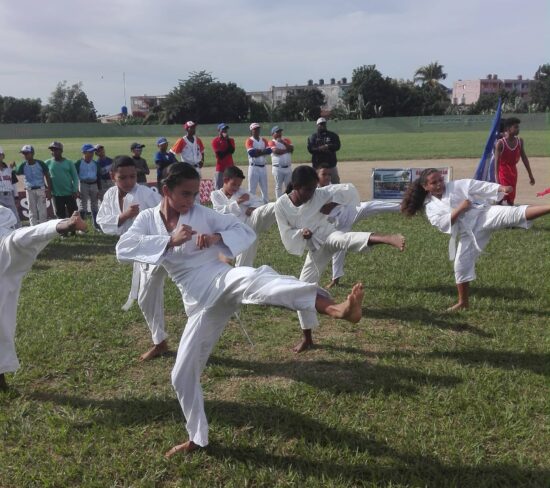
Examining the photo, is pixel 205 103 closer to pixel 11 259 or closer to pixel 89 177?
pixel 89 177

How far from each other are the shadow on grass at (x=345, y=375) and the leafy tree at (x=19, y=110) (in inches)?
3929

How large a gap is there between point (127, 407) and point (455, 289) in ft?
15.3

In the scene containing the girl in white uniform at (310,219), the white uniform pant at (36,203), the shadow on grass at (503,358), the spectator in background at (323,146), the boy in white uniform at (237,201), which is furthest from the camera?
the spectator in background at (323,146)

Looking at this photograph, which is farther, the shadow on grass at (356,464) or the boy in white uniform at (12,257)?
the boy in white uniform at (12,257)

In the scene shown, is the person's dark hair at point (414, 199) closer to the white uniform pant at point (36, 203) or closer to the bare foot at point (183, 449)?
the bare foot at point (183, 449)

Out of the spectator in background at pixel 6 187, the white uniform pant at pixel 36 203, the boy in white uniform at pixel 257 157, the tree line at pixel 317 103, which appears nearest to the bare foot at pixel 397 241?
the spectator in background at pixel 6 187

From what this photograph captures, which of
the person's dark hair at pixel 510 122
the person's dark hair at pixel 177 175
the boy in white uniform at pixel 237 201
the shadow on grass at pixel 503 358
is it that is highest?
the person's dark hair at pixel 510 122

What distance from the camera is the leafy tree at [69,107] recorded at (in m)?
91.6

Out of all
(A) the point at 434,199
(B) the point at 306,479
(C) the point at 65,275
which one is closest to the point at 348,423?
(B) the point at 306,479

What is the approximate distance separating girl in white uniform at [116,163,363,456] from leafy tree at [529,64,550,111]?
300 feet

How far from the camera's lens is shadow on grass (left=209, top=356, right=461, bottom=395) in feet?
15.4

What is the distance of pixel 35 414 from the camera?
448 centimetres

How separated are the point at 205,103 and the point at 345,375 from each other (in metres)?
72.4

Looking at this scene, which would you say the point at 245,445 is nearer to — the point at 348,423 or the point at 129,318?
the point at 348,423
